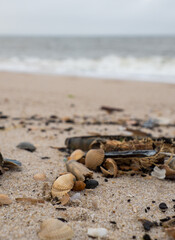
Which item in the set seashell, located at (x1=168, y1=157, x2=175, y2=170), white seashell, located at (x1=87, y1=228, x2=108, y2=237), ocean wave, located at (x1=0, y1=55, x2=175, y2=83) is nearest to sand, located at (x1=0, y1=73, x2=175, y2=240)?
white seashell, located at (x1=87, y1=228, x2=108, y2=237)

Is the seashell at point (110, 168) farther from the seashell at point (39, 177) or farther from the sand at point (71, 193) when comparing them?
the seashell at point (39, 177)

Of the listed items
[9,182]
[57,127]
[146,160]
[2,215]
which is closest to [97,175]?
[146,160]

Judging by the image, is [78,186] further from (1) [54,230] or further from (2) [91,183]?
(1) [54,230]

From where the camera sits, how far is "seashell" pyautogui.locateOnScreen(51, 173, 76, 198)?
172 cm

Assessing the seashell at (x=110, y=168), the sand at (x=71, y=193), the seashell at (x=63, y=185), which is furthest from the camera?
the seashell at (x=110, y=168)

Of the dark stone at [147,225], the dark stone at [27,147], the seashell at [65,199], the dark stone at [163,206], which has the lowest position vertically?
the dark stone at [147,225]

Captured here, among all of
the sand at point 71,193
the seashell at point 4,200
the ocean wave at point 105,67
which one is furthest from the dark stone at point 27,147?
the ocean wave at point 105,67

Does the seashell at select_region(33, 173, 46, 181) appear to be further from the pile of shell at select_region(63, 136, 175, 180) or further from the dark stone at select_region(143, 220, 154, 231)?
the dark stone at select_region(143, 220, 154, 231)

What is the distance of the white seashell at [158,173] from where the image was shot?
2.06 meters

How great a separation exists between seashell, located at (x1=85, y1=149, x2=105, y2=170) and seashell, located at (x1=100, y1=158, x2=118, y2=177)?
5 cm

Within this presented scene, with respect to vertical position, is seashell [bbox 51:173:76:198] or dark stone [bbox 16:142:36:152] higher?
dark stone [bbox 16:142:36:152]

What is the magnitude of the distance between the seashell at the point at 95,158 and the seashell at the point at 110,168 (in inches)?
2.1

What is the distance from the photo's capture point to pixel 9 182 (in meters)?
1.88

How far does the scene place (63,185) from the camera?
1.76 metres
